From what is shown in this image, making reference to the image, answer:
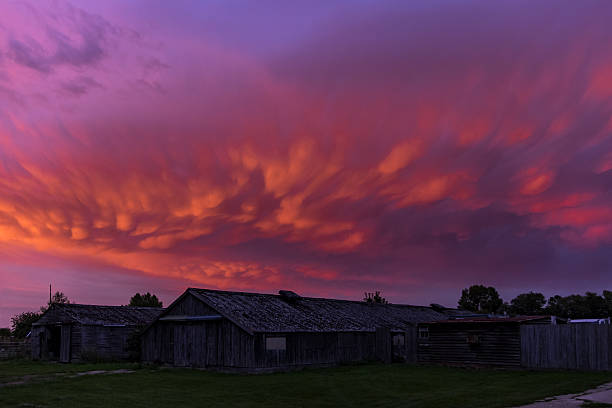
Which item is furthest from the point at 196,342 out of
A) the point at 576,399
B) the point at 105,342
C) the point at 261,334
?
the point at 576,399

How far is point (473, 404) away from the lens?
24125 mm

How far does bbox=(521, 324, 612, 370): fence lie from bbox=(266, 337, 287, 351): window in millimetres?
17224

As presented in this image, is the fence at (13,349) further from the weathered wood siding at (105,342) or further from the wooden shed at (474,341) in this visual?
the wooden shed at (474,341)

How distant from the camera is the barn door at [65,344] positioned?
5625 cm

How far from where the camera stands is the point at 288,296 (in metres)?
54.9

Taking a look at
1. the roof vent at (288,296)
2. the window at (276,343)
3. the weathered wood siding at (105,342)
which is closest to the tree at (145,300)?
the weathered wood siding at (105,342)

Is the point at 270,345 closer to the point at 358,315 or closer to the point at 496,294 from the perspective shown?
the point at 358,315

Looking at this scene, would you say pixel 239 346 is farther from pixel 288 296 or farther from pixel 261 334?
pixel 288 296

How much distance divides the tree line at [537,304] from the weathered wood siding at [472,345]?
7010cm

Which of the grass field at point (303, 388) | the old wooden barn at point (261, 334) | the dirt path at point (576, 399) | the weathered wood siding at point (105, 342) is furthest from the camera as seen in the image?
the weathered wood siding at point (105, 342)

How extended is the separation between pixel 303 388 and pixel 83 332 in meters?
32.0

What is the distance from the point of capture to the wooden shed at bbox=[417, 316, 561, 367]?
137 feet

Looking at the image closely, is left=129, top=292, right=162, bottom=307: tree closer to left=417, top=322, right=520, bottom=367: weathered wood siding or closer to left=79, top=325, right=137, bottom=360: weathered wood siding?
left=79, top=325, right=137, bottom=360: weathered wood siding

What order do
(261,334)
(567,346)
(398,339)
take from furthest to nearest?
(398,339) < (261,334) < (567,346)
